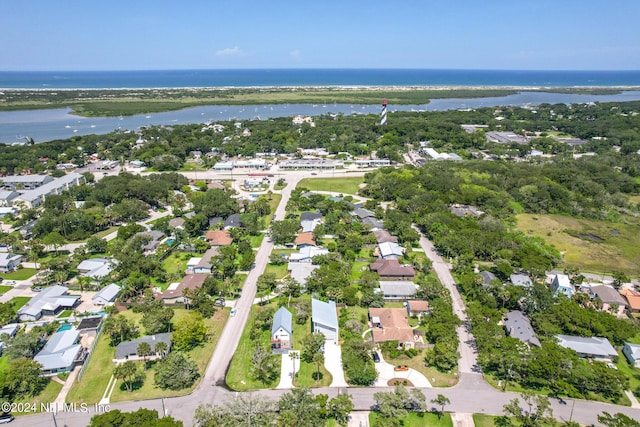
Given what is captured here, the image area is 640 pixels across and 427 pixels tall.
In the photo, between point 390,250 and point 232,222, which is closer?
point 390,250

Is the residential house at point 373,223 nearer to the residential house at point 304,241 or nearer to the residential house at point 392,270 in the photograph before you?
the residential house at point 304,241

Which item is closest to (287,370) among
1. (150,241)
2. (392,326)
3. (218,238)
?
(392,326)

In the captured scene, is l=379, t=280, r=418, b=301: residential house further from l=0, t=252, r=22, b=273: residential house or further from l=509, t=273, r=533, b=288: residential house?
l=0, t=252, r=22, b=273: residential house

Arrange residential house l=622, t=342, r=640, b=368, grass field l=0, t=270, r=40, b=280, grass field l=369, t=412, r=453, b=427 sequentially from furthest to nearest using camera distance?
grass field l=0, t=270, r=40, b=280
residential house l=622, t=342, r=640, b=368
grass field l=369, t=412, r=453, b=427

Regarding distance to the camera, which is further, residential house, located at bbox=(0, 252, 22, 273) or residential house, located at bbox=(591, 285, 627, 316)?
residential house, located at bbox=(0, 252, 22, 273)

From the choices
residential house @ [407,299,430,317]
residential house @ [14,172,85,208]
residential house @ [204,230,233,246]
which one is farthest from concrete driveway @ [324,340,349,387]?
residential house @ [14,172,85,208]

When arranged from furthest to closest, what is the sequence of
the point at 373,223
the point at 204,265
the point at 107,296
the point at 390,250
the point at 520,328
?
1. the point at 373,223
2. the point at 390,250
3. the point at 204,265
4. the point at 107,296
5. the point at 520,328

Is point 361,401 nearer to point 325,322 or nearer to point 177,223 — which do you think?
point 325,322
